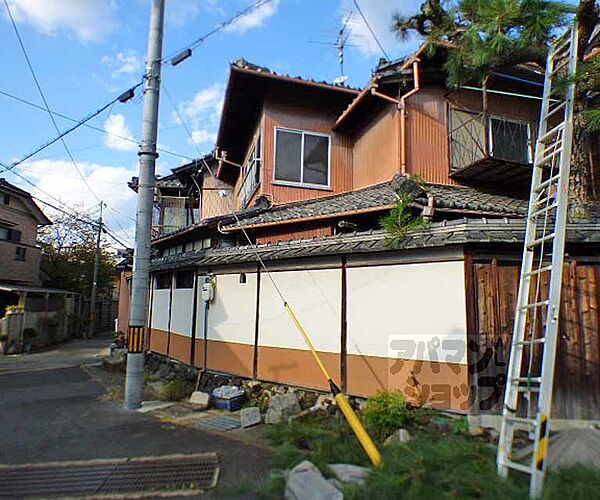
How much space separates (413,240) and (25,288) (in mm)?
19853

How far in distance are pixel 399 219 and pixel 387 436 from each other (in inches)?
116

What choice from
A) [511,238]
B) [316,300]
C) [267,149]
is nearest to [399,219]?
[511,238]

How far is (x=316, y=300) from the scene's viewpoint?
23.0 feet

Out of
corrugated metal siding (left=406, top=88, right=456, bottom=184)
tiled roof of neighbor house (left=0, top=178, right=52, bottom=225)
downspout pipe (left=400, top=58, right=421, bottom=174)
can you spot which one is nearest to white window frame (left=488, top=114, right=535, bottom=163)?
corrugated metal siding (left=406, top=88, right=456, bottom=184)

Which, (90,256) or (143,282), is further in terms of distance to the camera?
(90,256)

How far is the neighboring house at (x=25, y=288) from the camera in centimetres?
1786

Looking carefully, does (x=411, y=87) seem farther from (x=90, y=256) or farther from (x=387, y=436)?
(x=90, y=256)

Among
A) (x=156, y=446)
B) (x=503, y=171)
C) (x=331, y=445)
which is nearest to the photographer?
(x=331, y=445)

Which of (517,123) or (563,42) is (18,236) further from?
(563,42)

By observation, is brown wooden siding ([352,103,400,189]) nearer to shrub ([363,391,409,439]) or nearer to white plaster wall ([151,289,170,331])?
shrub ([363,391,409,439])

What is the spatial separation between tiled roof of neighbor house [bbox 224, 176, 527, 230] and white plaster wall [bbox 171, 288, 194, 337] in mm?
2160

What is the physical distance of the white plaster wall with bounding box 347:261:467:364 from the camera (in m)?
5.50

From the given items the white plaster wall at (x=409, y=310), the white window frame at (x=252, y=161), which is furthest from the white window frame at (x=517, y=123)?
the white window frame at (x=252, y=161)

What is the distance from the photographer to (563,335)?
5309mm
